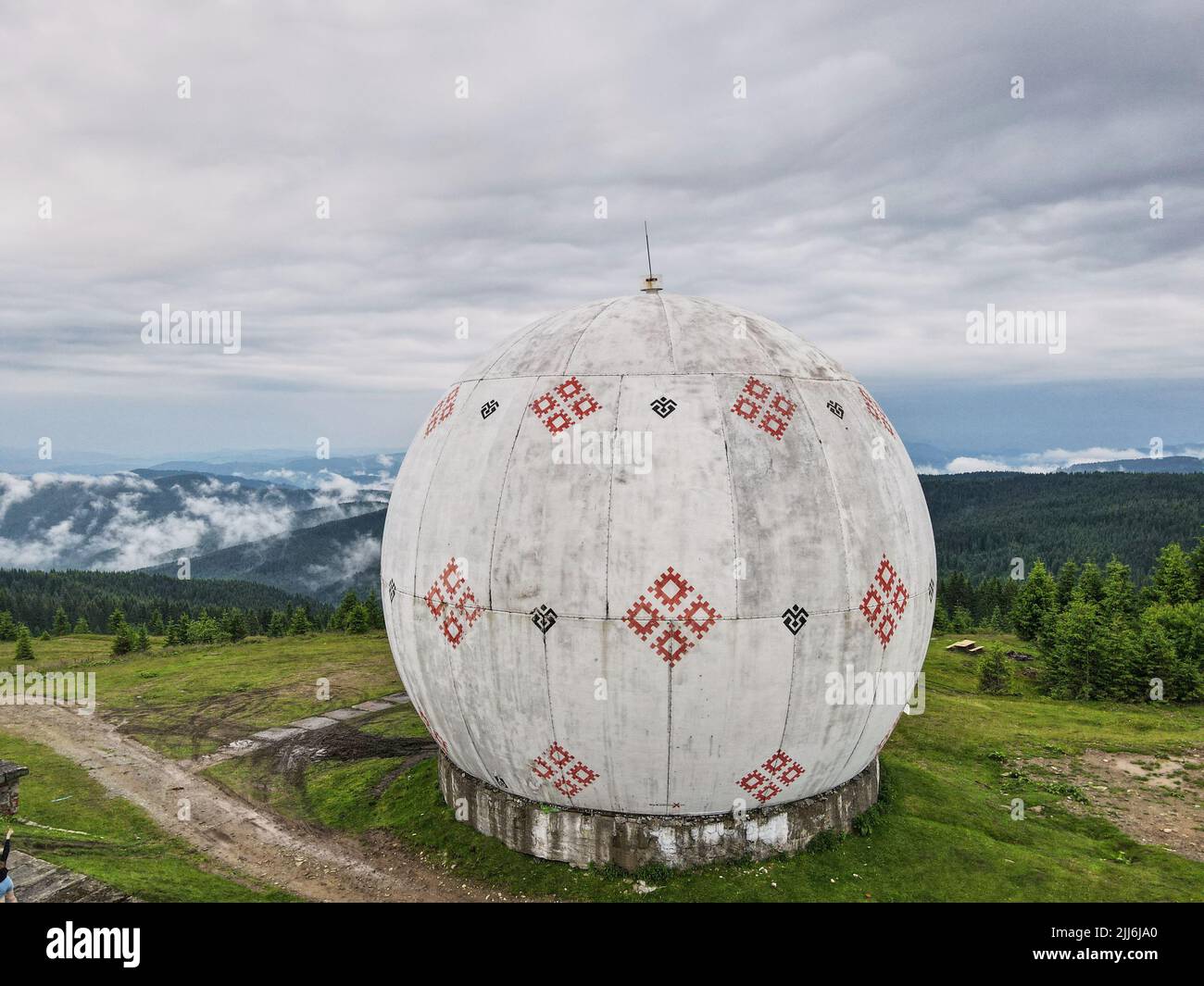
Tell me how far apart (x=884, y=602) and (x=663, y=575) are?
200 inches

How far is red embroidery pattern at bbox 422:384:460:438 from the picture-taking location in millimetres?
17656

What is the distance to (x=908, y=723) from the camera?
27.8m

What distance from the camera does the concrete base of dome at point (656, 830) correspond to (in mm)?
15328

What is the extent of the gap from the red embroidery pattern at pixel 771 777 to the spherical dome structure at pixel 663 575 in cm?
6

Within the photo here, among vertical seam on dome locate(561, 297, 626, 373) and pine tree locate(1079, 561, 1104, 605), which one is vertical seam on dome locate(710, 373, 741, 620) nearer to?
vertical seam on dome locate(561, 297, 626, 373)

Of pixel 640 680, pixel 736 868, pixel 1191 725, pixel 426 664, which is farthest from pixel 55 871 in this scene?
pixel 1191 725

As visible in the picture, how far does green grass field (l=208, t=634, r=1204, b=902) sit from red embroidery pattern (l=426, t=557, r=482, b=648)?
18.8 ft

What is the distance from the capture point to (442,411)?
707 inches

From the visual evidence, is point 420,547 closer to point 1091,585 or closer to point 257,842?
point 257,842

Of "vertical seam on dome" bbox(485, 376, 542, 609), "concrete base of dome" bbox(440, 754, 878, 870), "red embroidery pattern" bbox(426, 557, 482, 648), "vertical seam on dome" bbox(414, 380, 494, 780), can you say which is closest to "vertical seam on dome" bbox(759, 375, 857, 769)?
"concrete base of dome" bbox(440, 754, 878, 870)

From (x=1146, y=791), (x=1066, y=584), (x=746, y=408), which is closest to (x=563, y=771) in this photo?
(x=746, y=408)

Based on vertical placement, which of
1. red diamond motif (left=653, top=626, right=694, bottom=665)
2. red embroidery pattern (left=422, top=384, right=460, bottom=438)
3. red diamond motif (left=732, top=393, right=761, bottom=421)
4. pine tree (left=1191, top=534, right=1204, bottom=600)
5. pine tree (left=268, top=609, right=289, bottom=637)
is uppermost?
red embroidery pattern (left=422, top=384, right=460, bottom=438)

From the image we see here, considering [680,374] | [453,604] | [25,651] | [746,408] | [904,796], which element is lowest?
[25,651]
